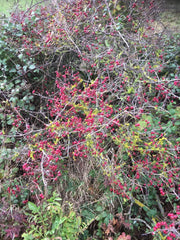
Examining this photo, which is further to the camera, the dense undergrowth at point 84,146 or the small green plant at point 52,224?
the dense undergrowth at point 84,146

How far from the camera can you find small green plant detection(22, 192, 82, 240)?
1.82 m

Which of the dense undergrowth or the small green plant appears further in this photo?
the dense undergrowth

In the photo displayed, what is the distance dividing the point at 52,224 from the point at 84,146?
2.68 feet

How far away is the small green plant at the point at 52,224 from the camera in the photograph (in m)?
1.82

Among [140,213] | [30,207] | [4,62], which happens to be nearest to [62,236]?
[30,207]

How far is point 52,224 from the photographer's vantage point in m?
1.90

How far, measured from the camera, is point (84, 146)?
228 centimetres

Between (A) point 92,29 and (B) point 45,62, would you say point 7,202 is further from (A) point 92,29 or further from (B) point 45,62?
(A) point 92,29

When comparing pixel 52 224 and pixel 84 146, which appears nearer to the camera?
pixel 52 224

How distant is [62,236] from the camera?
183cm

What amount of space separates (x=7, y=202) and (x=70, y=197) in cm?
63

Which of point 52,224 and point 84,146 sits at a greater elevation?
point 84,146

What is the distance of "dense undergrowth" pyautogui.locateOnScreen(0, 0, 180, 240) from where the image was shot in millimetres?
2008

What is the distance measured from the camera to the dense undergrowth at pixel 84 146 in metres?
2.01
